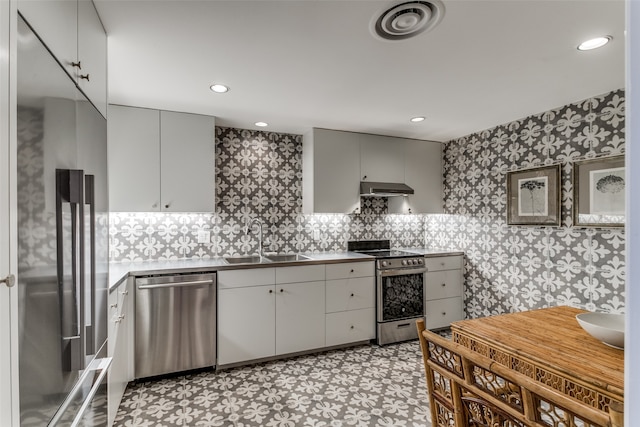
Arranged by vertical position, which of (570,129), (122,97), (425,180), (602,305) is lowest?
(602,305)

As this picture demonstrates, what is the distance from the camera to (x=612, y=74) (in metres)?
2.23

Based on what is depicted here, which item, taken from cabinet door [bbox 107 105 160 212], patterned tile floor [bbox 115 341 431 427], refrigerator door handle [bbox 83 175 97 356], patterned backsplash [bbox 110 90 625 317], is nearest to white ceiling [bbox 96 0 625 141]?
cabinet door [bbox 107 105 160 212]

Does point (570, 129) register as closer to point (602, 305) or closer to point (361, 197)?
point (602, 305)

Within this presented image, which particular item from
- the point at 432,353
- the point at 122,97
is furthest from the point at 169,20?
the point at 432,353

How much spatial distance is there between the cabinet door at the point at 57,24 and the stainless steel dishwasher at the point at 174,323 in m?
1.94

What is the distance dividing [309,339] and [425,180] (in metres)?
2.41

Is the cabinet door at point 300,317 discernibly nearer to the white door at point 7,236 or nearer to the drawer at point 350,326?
the drawer at point 350,326

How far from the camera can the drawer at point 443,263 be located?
3.87 metres

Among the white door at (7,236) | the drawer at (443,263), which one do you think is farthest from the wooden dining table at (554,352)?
the drawer at (443,263)

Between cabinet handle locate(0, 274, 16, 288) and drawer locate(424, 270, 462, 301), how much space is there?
368cm

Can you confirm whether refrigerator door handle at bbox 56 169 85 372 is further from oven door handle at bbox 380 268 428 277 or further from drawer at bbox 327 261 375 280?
oven door handle at bbox 380 268 428 277

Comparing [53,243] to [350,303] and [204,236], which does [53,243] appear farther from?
[350,303]

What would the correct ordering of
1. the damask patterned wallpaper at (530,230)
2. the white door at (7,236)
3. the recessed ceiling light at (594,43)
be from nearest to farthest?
1. the white door at (7,236)
2. the recessed ceiling light at (594,43)
3. the damask patterned wallpaper at (530,230)

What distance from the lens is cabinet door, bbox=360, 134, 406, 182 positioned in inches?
150
